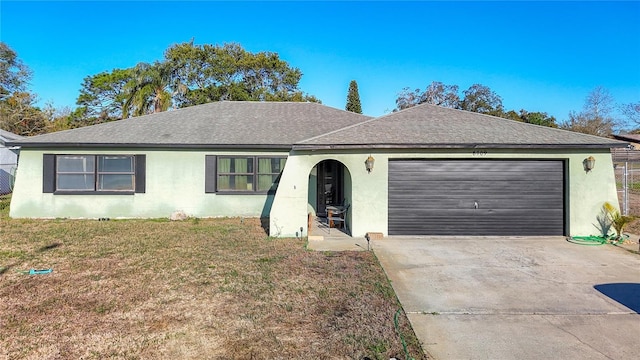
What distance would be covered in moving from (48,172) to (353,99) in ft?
90.7

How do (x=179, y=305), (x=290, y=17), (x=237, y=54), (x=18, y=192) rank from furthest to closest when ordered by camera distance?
(x=237, y=54)
(x=290, y=17)
(x=18, y=192)
(x=179, y=305)

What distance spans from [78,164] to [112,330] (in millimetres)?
9879

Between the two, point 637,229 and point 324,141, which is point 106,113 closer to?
point 324,141

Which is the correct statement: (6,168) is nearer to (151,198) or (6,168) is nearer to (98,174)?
(98,174)

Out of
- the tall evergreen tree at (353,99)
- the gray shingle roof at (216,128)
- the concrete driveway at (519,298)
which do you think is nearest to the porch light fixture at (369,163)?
the concrete driveway at (519,298)

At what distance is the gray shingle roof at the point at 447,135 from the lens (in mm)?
8711

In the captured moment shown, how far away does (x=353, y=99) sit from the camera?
34656mm

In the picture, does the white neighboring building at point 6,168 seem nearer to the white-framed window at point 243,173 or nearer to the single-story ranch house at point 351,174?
the single-story ranch house at point 351,174

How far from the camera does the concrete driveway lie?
3.66 meters

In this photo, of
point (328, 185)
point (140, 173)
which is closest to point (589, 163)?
point (328, 185)

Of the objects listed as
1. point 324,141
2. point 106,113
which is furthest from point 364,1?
point 106,113

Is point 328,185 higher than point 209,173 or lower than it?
lower

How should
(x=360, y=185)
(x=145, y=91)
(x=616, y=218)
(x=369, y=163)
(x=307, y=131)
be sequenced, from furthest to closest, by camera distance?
1. (x=145, y=91)
2. (x=307, y=131)
3. (x=360, y=185)
4. (x=369, y=163)
5. (x=616, y=218)

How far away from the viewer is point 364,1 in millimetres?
13273
